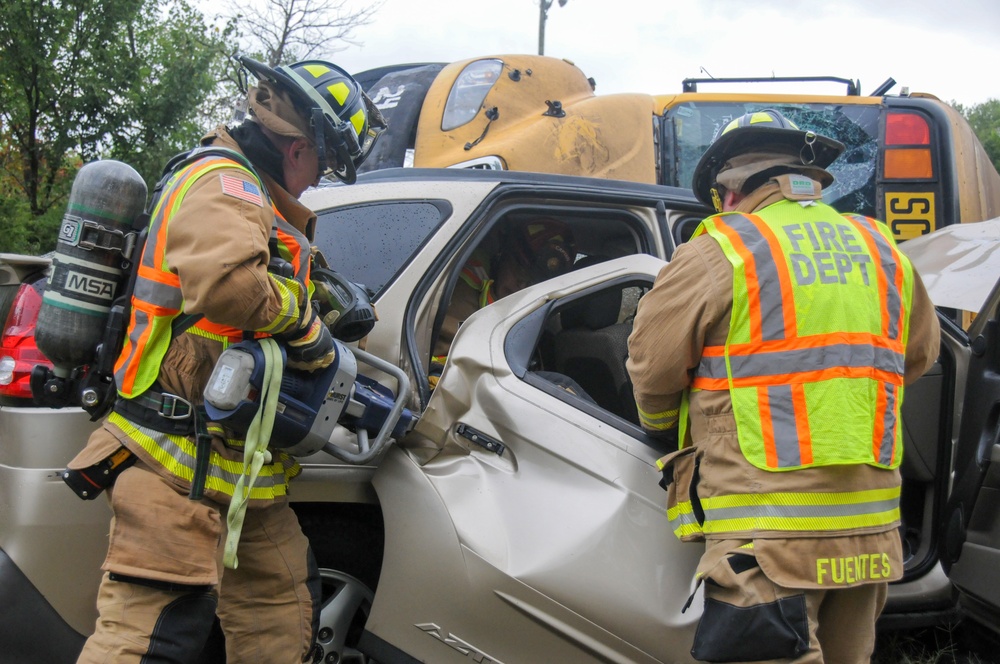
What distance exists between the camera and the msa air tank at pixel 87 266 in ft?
6.25

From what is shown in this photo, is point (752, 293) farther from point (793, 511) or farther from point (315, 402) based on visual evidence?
point (315, 402)

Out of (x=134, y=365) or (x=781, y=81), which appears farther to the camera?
(x=781, y=81)

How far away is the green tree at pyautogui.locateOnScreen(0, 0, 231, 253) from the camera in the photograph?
6.49 metres

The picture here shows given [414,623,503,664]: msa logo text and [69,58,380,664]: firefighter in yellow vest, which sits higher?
[69,58,380,664]: firefighter in yellow vest

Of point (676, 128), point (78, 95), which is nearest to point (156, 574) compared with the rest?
point (676, 128)

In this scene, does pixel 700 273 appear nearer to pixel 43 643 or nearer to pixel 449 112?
pixel 43 643

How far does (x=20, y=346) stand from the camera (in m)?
2.12

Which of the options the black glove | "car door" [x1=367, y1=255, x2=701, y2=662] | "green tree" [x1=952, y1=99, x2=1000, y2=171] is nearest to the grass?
"car door" [x1=367, y1=255, x2=701, y2=662]

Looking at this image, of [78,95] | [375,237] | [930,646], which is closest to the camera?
[375,237]

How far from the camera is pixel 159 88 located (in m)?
7.45

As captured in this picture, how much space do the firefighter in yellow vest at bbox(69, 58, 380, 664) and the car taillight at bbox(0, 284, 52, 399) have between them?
0.31 m

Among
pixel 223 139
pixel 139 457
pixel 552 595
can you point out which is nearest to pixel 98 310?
pixel 139 457

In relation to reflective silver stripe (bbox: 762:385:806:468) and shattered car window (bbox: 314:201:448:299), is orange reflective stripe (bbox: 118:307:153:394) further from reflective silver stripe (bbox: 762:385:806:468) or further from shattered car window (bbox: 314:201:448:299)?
reflective silver stripe (bbox: 762:385:806:468)

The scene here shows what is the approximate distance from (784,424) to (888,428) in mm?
269
